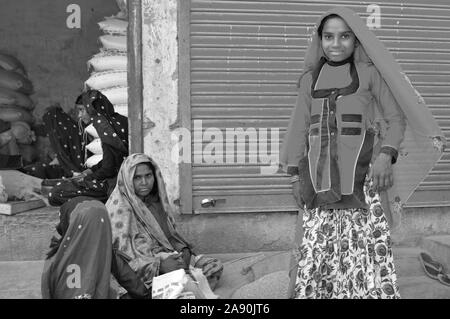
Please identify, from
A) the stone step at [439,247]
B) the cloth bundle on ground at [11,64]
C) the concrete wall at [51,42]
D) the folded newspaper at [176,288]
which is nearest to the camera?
the folded newspaper at [176,288]

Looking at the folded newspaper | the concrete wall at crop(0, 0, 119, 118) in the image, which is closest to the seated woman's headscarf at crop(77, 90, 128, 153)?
the concrete wall at crop(0, 0, 119, 118)

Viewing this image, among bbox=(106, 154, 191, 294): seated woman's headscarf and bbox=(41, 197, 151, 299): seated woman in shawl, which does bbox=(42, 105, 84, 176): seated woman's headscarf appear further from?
bbox=(41, 197, 151, 299): seated woman in shawl

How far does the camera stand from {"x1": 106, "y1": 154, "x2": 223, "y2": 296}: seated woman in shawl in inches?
129

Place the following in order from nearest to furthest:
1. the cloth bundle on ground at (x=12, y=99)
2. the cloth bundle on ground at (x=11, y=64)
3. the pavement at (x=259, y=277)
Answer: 1. the pavement at (x=259, y=277)
2. the cloth bundle on ground at (x=12, y=99)
3. the cloth bundle on ground at (x=11, y=64)

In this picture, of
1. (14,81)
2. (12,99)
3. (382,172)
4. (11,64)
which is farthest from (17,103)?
(382,172)

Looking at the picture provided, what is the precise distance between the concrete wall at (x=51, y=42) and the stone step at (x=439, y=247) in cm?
418

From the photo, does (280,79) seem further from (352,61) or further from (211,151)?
(352,61)

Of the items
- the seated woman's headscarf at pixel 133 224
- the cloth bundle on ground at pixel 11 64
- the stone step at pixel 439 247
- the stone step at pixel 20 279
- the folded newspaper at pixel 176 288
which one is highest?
the cloth bundle on ground at pixel 11 64

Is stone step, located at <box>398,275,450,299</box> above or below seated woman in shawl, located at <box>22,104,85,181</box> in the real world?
below

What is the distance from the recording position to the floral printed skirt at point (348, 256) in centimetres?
250

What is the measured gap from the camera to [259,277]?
3719 millimetres

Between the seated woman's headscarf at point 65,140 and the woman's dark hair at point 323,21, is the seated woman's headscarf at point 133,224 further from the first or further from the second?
the seated woman's headscarf at point 65,140

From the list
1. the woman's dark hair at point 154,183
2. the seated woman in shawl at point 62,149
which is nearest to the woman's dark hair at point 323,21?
the woman's dark hair at point 154,183

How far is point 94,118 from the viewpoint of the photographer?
4.38 metres
